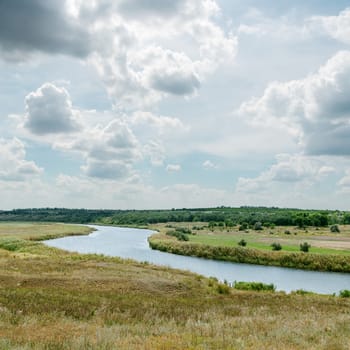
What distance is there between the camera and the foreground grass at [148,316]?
10902 millimetres

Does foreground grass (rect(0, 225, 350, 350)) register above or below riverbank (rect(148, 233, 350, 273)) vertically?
above

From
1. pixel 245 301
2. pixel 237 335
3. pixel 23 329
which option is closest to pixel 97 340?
pixel 23 329

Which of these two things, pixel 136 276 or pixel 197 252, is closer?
pixel 136 276

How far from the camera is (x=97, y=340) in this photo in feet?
33.9

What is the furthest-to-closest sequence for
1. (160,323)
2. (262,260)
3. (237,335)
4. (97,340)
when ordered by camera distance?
(262,260) < (160,323) < (237,335) < (97,340)

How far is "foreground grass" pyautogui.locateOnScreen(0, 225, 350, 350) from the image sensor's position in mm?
10902

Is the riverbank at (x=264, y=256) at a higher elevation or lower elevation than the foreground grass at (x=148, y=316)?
lower

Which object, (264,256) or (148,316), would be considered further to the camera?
(264,256)

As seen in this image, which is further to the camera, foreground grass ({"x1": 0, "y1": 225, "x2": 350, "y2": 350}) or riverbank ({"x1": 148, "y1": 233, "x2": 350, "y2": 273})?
riverbank ({"x1": 148, "y1": 233, "x2": 350, "y2": 273})

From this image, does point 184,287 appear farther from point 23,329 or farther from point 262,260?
point 262,260

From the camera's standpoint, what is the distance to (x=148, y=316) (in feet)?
57.2

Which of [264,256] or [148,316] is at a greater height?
[148,316]

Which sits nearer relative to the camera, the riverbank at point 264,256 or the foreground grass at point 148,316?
the foreground grass at point 148,316

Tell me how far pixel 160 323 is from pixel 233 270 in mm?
41200
